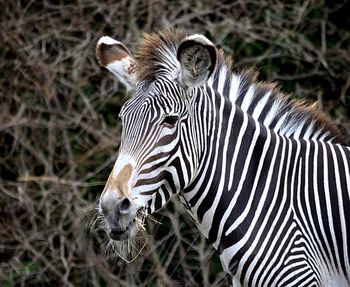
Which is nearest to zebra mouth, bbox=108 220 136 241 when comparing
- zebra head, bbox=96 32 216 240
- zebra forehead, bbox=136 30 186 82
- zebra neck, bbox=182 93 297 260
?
zebra head, bbox=96 32 216 240

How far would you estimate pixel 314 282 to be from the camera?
5.34 m

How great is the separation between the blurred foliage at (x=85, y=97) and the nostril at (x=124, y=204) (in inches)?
143

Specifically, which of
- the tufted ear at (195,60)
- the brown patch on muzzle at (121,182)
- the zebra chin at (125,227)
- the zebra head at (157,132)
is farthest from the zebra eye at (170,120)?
the zebra chin at (125,227)

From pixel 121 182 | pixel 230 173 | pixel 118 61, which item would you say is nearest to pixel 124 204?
pixel 121 182

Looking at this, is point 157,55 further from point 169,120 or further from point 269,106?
point 269,106

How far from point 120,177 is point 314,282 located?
1362mm

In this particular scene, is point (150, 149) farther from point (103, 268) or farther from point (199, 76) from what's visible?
point (103, 268)

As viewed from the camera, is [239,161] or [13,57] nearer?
[239,161]

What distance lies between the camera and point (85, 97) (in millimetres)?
9586

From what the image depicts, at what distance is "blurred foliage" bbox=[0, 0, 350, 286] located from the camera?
9.12m

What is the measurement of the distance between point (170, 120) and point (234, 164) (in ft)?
1.92

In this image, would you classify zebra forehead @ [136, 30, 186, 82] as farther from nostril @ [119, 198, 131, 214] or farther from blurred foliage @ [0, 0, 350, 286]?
blurred foliage @ [0, 0, 350, 286]

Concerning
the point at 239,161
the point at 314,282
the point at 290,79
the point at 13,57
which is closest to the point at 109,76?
the point at 13,57

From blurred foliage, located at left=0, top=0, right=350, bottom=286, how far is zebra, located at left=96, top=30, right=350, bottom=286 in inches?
123
